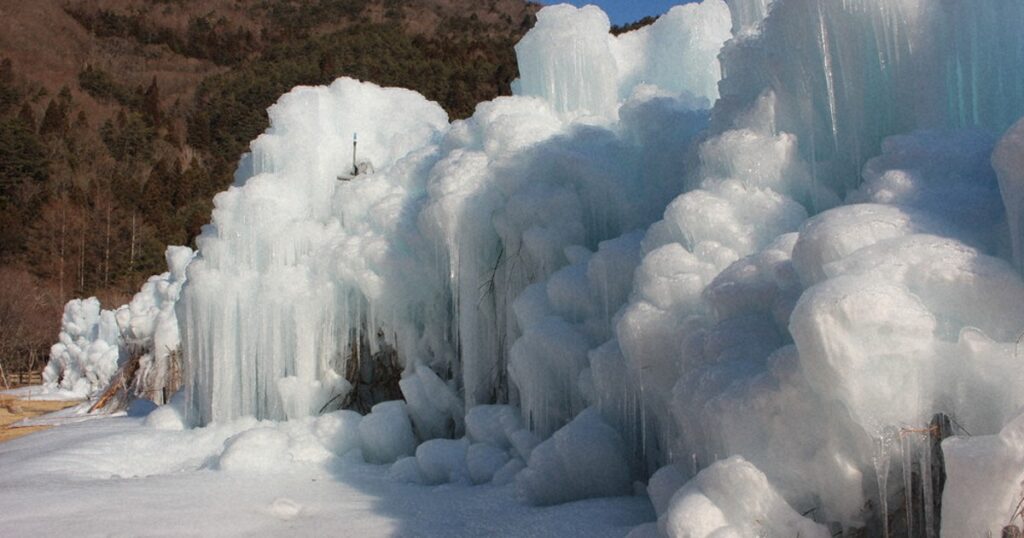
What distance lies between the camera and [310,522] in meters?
4.99

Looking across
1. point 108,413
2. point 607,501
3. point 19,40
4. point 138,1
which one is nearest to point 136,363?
point 108,413

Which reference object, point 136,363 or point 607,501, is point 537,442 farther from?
point 136,363

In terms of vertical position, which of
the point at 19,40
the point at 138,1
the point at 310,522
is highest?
the point at 138,1

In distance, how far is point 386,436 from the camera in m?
6.87

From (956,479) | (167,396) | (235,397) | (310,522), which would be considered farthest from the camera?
(167,396)

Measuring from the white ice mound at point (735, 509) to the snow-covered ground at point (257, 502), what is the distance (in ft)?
3.69

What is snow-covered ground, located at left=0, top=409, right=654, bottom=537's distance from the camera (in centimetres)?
469

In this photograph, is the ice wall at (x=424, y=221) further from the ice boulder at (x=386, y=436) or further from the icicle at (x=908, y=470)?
the icicle at (x=908, y=470)

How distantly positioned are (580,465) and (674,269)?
1.32 metres

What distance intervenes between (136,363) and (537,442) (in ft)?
35.6

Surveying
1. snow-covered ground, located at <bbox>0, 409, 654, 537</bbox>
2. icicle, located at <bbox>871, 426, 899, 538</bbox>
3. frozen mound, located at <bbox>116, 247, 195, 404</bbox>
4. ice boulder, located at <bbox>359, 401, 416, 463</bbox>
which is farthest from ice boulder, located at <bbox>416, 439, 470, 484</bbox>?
frozen mound, located at <bbox>116, 247, 195, 404</bbox>

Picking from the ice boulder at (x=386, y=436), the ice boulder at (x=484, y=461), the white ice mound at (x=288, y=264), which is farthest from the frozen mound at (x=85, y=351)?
the ice boulder at (x=484, y=461)

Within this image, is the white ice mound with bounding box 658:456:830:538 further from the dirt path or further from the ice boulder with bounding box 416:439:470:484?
the dirt path

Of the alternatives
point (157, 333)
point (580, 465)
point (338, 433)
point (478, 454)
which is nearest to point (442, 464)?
point (478, 454)
